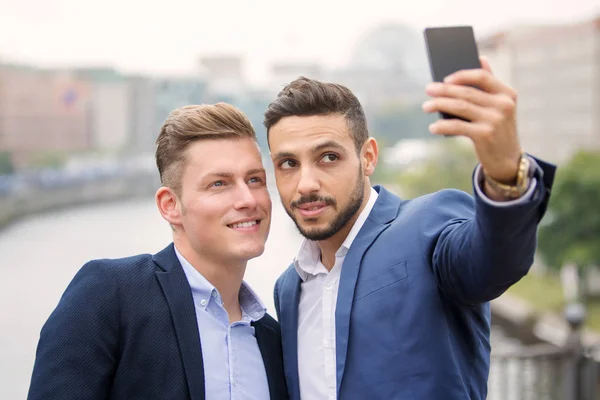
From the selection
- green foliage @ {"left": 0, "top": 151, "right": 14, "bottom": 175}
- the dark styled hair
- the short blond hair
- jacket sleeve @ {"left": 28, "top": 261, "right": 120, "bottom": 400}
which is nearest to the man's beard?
the dark styled hair

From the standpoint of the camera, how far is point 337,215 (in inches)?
64.3

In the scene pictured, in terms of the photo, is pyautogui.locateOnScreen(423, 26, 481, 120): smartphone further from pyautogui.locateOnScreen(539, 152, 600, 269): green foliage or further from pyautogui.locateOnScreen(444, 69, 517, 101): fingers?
pyautogui.locateOnScreen(539, 152, 600, 269): green foliage

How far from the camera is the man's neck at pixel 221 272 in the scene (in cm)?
168

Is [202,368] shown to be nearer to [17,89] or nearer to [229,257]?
[229,257]

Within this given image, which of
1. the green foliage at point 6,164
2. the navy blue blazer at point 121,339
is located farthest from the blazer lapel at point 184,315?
the green foliage at point 6,164

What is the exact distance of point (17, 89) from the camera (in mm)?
36531

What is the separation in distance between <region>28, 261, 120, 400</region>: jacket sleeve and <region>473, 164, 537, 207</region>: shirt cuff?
2.53ft

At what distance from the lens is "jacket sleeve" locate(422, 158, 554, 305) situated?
3.93 ft

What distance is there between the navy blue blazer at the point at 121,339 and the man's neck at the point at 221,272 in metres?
0.06

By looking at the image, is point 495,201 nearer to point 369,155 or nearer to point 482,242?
point 482,242

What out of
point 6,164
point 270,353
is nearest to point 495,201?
point 270,353

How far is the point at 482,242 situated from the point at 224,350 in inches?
25.1

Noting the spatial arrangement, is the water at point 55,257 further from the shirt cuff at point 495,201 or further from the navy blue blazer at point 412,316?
the shirt cuff at point 495,201

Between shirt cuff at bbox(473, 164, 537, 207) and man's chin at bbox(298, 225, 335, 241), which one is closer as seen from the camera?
shirt cuff at bbox(473, 164, 537, 207)
